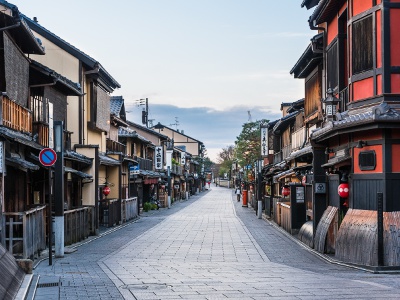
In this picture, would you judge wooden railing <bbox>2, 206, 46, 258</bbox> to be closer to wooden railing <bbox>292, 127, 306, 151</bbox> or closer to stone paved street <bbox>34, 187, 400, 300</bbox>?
stone paved street <bbox>34, 187, 400, 300</bbox>

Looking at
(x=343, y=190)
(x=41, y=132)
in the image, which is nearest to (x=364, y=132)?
(x=343, y=190)

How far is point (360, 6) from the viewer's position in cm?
1809

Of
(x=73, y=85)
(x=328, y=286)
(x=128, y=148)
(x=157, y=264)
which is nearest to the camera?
(x=328, y=286)

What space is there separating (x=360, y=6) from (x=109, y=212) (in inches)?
839

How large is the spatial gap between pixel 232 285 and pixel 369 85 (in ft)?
23.9

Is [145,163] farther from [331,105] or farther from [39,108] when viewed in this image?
[331,105]

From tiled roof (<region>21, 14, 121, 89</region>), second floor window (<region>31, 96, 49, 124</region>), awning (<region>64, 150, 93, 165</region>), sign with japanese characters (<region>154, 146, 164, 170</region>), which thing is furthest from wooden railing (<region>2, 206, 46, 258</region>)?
sign with japanese characters (<region>154, 146, 164, 170</region>)

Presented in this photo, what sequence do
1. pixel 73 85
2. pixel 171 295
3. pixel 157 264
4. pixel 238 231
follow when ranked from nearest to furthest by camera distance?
pixel 171 295 < pixel 157 264 < pixel 73 85 < pixel 238 231

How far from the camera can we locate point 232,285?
543 inches

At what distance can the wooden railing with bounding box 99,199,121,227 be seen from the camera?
3553 cm

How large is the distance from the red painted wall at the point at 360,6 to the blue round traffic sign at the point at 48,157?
972 cm

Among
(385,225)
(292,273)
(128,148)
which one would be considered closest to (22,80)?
(292,273)

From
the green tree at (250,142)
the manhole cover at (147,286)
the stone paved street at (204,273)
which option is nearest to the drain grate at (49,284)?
the stone paved street at (204,273)

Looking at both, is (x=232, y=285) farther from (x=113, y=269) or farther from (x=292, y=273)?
(x=113, y=269)
